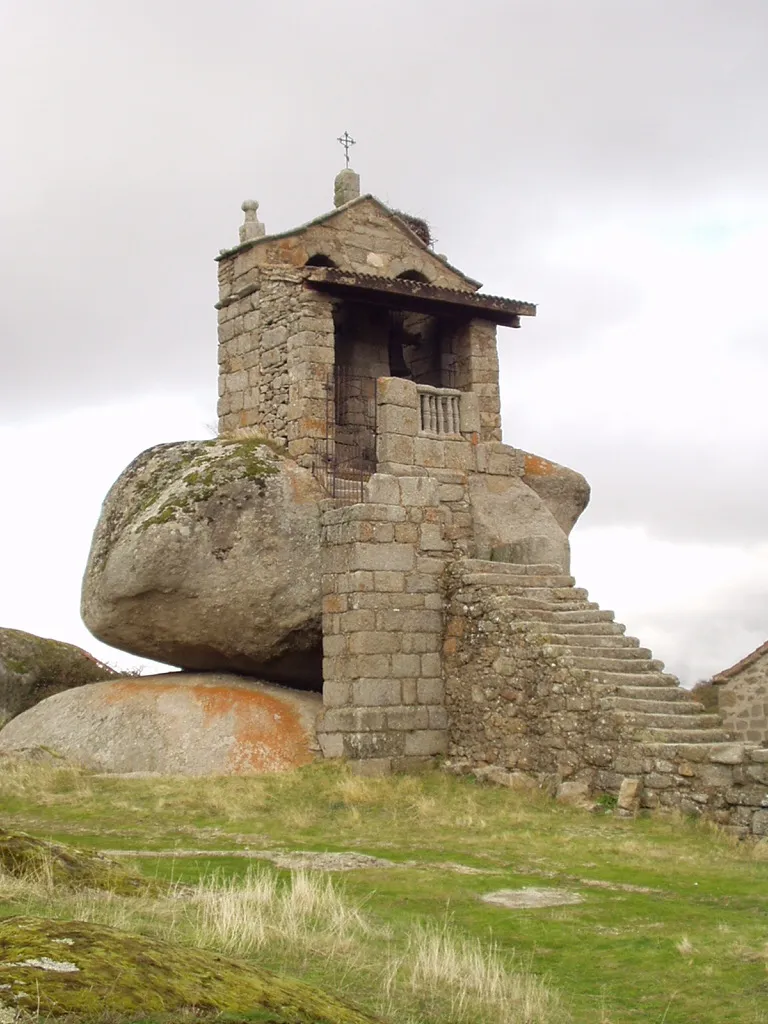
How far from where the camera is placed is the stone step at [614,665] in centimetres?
1344

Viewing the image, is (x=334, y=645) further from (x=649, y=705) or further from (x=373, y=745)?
(x=649, y=705)

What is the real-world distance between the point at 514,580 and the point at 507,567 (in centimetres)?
41

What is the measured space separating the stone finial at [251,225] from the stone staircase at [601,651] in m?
7.42

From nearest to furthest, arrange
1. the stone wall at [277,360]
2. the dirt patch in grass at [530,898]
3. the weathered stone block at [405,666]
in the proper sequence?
the dirt patch in grass at [530,898] → the weathered stone block at [405,666] → the stone wall at [277,360]

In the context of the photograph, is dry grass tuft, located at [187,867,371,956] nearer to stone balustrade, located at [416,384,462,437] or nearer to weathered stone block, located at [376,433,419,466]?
weathered stone block, located at [376,433,419,466]

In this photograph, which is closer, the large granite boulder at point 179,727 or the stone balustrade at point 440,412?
the large granite boulder at point 179,727

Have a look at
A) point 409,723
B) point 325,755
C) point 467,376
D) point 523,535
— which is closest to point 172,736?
point 325,755

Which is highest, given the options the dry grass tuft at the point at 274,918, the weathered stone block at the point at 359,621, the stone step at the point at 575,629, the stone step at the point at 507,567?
the stone step at the point at 507,567

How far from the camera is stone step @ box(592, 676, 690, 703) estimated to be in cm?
1295

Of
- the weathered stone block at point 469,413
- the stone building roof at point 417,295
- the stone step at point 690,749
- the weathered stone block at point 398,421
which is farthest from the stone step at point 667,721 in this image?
the stone building roof at point 417,295

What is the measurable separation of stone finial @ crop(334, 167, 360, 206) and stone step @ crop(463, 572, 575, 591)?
8.96 meters

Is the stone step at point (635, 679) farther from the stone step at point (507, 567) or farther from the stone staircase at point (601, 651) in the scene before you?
the stone step at point (507, 567)

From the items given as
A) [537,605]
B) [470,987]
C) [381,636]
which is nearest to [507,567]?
[537,605]

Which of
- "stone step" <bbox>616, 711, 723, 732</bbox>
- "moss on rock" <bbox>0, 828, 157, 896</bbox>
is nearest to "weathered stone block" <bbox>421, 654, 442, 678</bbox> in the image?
"stone step" <bbox>616, 711, 723, 732</bbox>
